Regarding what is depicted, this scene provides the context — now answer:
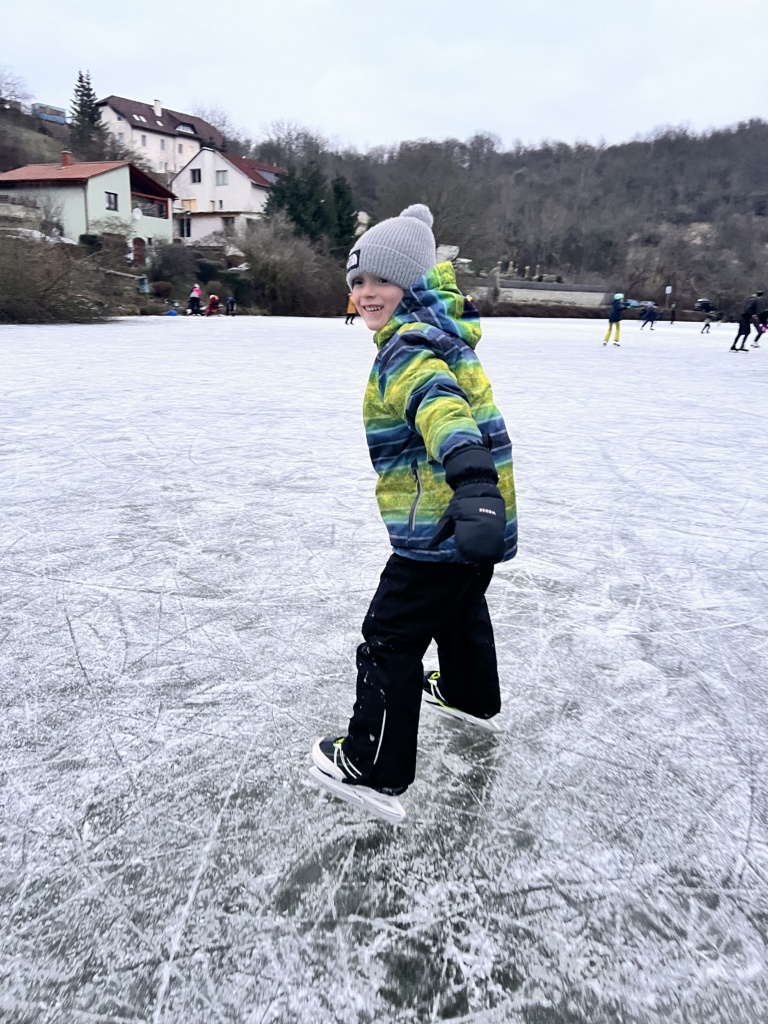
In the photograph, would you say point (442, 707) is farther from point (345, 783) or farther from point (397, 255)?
point (397, 255)

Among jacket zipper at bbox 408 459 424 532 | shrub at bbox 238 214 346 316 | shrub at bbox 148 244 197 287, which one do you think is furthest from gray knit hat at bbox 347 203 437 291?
shrub at bbox 148 244 197 287

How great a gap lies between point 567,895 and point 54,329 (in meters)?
16.2

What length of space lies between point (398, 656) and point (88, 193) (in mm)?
39316

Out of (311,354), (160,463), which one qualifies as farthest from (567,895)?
(311,354)

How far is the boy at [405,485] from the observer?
143 cm

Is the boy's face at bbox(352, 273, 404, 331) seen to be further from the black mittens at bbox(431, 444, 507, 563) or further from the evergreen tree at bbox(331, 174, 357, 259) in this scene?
the evergreen tree at bbox(331, 174, 357, 259)

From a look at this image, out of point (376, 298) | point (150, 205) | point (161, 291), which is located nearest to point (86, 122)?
point (150, 205)

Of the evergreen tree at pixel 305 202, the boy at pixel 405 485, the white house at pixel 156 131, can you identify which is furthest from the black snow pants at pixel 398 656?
the white house at pixel 156 131

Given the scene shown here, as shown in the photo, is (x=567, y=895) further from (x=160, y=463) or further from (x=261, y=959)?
(x=160, y=463)

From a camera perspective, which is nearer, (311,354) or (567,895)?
(567,895)

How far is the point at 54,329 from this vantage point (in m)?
15.1

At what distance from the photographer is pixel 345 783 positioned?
62.8 inches

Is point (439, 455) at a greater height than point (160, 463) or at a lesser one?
greater

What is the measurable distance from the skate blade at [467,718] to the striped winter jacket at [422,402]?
55 centimetres
